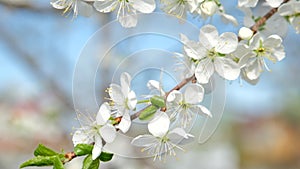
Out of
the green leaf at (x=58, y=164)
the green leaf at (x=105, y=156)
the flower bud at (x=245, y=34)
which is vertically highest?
the flower bud at (x=245, y=34)

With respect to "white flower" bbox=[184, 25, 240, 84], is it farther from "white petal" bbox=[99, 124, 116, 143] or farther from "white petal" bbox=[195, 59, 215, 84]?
"white petal" bbox=[99, 124, 116, 143]

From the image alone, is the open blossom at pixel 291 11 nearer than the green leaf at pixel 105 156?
No

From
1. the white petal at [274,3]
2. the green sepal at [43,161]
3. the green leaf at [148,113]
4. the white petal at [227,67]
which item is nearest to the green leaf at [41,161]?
the green sepal at [43,161]

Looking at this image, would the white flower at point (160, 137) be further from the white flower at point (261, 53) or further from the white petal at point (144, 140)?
the white flower at point (261, 53)

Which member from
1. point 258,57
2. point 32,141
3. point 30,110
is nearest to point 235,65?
point 258,57

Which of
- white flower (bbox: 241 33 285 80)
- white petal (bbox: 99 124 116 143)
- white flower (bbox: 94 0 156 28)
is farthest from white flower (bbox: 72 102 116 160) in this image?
white flower (bbox: 241 33 285 80)

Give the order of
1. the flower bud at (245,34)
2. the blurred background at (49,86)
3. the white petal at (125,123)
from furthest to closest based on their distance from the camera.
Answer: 1. the blurred background at (49,86)
2. the flower bud at (245,34)
3. the white petal at (125,123)
